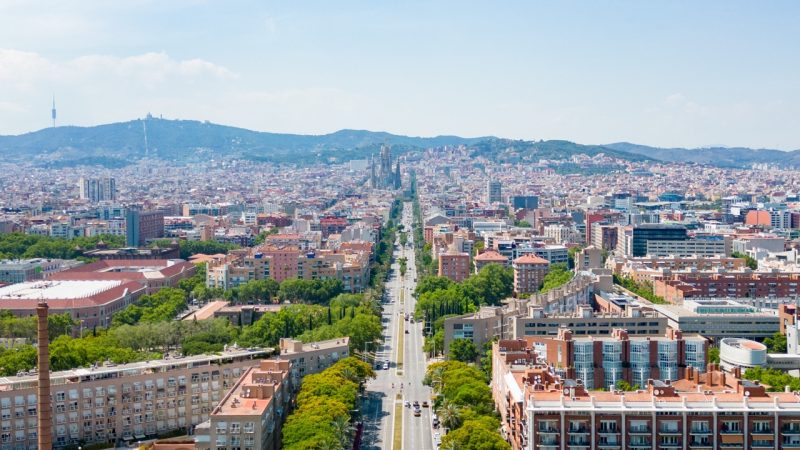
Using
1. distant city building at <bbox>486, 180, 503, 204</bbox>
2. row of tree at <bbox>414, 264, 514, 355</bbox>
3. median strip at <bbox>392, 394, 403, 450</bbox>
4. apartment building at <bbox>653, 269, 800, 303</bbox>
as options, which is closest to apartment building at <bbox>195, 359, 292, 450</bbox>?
median strip at <bbox>392, 394, 403, 450</bbox>

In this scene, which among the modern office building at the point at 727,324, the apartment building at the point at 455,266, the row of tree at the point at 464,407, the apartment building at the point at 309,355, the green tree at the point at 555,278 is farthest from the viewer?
the apartment building at the point at 455,266

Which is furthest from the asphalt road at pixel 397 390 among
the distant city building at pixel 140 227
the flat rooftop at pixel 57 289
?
the distant city building at pixel 140 227

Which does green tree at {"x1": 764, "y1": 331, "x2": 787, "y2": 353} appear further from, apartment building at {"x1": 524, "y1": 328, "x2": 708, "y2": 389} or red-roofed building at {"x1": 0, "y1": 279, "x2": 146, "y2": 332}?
red-roofed building at {"x1": 0, "y1": 279, "x2": 146, "y2": 332}

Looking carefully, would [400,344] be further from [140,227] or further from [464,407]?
[140,227]

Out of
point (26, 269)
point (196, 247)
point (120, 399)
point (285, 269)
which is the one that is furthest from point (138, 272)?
point (120, 399)

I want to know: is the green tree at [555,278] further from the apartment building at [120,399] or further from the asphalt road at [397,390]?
the apartment building at [120,399]

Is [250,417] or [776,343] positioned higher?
[250,417]
